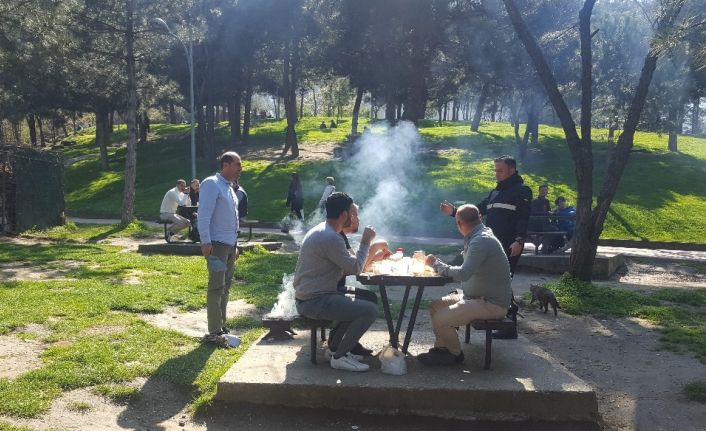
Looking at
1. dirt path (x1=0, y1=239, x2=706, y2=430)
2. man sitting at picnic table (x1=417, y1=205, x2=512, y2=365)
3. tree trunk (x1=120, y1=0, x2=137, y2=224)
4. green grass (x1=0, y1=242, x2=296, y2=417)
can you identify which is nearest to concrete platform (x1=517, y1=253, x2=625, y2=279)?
dirt path (x1=0, y1=239, x2=706, y2=430)

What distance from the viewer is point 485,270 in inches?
186

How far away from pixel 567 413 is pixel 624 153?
658 cm

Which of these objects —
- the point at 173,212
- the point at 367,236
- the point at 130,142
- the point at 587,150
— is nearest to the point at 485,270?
the point at 367,236

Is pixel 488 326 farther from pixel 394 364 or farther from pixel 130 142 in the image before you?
pixel 130 142

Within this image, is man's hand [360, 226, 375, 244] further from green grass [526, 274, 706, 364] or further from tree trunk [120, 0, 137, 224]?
tree trunk [120, 0, 137, 224]

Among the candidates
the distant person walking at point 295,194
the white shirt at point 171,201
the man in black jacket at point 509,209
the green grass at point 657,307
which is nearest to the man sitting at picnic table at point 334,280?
the man in black jacket at point 509,209

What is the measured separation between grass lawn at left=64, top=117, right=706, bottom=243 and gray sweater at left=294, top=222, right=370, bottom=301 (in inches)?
558

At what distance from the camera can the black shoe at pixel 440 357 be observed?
4781 millimetres

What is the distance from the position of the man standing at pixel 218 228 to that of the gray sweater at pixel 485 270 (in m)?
2.11

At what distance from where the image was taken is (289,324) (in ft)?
18.4

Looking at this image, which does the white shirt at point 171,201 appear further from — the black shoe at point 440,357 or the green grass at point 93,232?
the black shoe at point 440,357

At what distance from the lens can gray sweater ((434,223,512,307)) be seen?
4629 mm

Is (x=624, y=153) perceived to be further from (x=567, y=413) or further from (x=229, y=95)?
(x=229, y=95)

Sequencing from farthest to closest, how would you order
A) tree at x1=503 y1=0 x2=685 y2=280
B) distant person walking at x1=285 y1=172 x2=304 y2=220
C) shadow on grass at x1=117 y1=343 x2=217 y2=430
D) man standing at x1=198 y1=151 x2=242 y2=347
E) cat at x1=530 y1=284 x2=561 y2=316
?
1. distant person walking at x1=285 y1=172 x2=304 y2=220
2. tree at x1=503 y1=0 x2=685 y2=280
3. cat at x1=530 y1=284 x2=561 y2=316
4. man standing at x1=198 y1=151 x2=242 y2=347
5. shadow on grass at x1=117 y1=343 x2=217 y2=430
